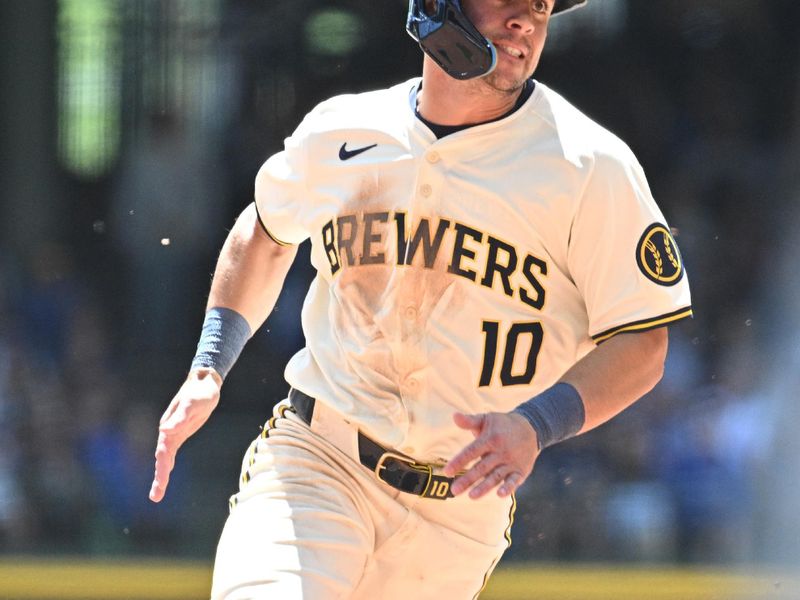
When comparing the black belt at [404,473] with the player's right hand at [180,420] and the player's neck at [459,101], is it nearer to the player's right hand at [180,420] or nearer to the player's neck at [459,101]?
the player's right hand at [180,420]

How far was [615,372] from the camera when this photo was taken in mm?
2988

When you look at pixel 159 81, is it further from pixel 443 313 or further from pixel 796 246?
pixel 443 313

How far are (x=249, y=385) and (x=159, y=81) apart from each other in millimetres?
1569

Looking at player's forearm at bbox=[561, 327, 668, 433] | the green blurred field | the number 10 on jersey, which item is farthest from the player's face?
the green blurred field

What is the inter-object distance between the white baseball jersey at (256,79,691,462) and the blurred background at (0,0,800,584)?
12.3 feet

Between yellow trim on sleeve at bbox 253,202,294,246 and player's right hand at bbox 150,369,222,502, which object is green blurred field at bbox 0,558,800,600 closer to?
yellow trim on sleeve at bbox 253,202,294,246

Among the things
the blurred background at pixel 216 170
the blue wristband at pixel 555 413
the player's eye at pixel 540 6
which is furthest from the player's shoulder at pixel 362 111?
the blurred background at pixel 216 170

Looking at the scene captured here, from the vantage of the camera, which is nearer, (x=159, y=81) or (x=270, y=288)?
(x=270, y=288)

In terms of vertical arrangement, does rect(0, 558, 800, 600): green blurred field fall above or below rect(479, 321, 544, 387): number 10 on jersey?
below

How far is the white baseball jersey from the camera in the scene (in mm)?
3049

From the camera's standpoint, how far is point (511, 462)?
106 inches

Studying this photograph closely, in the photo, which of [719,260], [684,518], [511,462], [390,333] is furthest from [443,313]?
[719,260]

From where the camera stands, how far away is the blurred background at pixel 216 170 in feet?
23.2

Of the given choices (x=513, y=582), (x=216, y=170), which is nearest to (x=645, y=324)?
(x=513, y=582)
